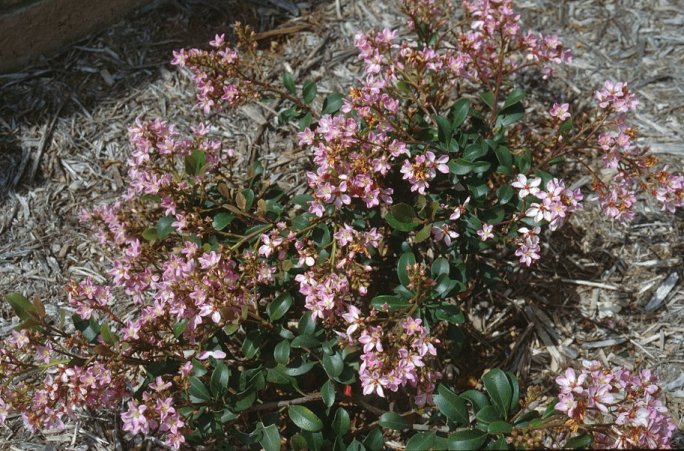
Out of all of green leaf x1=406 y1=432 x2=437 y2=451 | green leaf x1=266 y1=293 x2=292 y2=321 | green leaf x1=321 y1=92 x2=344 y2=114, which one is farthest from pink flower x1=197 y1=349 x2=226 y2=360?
green leaf x1=321 y1=92 x2=344 y2=114

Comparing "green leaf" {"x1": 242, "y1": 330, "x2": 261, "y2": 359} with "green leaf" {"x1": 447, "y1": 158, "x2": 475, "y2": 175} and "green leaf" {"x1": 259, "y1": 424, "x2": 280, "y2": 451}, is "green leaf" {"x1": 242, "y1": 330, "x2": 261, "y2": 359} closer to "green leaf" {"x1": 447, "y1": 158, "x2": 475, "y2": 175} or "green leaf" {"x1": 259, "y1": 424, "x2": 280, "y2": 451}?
"green leaf" {"x1": 259, "y1": 424, "x2": 280, "y2": 451}

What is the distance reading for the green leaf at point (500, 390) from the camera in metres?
2.21

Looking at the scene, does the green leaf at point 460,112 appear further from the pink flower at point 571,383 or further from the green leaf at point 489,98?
the pink flower at point 571,383

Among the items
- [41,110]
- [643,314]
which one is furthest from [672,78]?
[41,110]

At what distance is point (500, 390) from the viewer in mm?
2225

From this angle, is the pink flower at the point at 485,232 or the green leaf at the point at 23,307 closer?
the green leaf at the point at 23,307

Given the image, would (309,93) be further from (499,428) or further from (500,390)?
(499,428)

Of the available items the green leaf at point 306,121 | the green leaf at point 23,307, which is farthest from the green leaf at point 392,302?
the green leaf at point 23,307

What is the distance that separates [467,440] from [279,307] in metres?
0.83

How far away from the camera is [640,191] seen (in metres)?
3.24

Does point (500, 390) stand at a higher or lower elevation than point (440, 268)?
lower

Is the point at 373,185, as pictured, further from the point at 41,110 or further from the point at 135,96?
the point at 41,110

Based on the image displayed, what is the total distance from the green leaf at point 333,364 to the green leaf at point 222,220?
0.66 meters

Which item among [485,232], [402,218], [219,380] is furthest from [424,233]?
[219,380]
